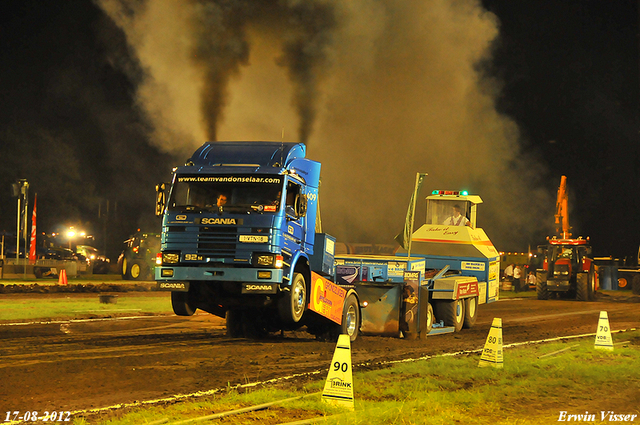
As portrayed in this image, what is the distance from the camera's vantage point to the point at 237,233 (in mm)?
12023

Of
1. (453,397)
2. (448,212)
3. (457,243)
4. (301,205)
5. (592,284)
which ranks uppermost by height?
(448,212)

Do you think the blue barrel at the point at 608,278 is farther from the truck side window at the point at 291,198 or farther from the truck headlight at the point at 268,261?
the truck headlight at the point at 268,261

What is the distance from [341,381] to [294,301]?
196 inches

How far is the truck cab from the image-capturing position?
1195cm

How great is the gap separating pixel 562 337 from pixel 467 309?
9.14 feet

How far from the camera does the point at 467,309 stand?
18672 millimetres

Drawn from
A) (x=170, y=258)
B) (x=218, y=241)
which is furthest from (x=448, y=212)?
(x=170, y=258)

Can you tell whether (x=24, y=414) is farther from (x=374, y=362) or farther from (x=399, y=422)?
(x=374, y=362)

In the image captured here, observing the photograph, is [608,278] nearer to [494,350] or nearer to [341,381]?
[494,350]

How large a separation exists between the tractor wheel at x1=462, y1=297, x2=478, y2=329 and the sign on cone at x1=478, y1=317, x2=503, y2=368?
749 centimetres

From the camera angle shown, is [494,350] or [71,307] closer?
[494,350]

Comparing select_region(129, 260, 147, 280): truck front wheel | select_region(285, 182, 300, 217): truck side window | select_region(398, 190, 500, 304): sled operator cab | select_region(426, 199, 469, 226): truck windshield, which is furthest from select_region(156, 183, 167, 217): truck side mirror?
select_region(129, 260, 147, 280): truck front wheel

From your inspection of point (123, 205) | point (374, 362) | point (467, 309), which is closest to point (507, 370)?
point (374, 362)

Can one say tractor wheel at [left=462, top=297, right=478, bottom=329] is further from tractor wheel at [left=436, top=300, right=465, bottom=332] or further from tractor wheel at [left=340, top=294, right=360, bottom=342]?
tractor wheel at [left=340, top=294, right=360, bottom=342]
